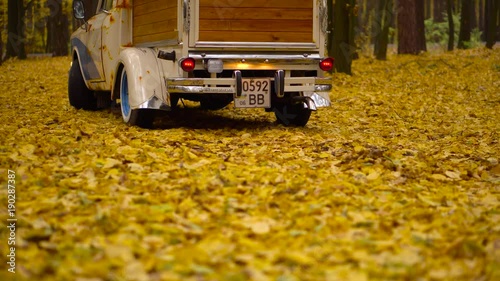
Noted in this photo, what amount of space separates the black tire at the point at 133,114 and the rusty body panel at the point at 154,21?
60cm

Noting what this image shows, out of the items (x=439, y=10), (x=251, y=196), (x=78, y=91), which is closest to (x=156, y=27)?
(x=78, y=91)

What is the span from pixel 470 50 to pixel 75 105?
18.9 m

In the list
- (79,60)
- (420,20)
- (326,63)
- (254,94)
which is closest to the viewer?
(254,94)

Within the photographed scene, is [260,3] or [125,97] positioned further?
[125,97]

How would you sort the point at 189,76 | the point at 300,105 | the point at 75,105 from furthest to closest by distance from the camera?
the point at 75,105 → the point at 300,105 → the point at 189,76

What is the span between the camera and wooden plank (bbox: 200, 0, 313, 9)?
8.39 meters

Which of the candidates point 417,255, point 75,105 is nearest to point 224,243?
point 417,255

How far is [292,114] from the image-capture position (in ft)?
31.7

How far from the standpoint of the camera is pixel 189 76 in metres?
8.25

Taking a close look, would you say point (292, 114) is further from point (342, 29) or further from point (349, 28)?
point (349, 28)

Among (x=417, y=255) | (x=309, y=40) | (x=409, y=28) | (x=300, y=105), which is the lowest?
(x=417, y=255)

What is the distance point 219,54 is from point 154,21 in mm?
1141

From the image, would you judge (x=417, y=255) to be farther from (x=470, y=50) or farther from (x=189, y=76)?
(x=470, y=50)

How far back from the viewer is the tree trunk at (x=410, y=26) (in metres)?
23.3
